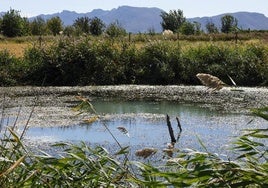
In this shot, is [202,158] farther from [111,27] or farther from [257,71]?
[111,27]

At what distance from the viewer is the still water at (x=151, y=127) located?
28.3ft

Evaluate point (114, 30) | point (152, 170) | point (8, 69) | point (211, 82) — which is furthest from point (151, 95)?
point (211, 82)

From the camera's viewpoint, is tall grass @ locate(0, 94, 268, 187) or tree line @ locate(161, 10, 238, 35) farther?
tree line @ locate(161, 10, 238, 35)

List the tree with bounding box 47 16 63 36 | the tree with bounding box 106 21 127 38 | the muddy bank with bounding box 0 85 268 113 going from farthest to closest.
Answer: the tree with bounding box 47 16 63 36 < the tree with bounding box 106 21 127 38 < the muddy bank with bounding box 0 85 268 113

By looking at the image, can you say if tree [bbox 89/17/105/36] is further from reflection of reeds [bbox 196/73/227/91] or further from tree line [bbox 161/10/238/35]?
reflection of reeds [bbox 196/73/227/91]

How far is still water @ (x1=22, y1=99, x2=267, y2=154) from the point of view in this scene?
864 centimetres

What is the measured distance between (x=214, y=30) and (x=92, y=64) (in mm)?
24119

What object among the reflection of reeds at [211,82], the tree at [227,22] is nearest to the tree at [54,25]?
the tree at [227,22]

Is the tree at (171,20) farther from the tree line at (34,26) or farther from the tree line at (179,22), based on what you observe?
the tree line at (34,26)

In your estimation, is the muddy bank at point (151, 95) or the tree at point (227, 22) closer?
the muddy bank at point (151, 95)

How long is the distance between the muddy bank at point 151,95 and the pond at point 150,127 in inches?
32.2

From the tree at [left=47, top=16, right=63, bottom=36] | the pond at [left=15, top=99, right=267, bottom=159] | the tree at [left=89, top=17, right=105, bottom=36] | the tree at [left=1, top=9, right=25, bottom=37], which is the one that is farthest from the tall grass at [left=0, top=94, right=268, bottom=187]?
the tree at [left=47, top=16, right=63, bottom=36]

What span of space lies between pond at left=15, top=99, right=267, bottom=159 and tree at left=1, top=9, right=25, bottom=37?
22.9 meters

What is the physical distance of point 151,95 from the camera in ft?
51.1
